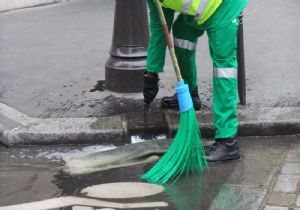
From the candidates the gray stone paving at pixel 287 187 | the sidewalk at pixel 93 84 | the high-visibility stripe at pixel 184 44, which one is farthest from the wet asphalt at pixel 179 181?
the high-visibility stripe at pixel 184 44

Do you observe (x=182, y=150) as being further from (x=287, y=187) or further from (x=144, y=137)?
(x=144, y=137)

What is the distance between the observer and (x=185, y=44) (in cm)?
493

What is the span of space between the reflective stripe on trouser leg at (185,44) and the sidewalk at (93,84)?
0.40 metres

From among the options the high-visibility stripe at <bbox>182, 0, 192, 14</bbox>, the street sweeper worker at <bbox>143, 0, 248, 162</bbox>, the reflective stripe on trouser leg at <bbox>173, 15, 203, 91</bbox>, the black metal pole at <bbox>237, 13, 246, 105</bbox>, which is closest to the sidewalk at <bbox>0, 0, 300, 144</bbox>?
the black metal pole at <bbox>237, 13, 246, 105</bbox>

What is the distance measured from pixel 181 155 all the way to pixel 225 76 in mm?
656

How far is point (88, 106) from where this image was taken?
218 inches

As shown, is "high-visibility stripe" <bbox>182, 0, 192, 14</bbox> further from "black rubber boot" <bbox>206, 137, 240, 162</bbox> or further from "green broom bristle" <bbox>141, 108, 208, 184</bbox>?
"black rubber boot" <bbox>206, 137, 240, 162</bbox>

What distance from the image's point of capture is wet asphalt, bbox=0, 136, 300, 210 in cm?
395

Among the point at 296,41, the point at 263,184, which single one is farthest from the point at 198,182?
the point at 296,41

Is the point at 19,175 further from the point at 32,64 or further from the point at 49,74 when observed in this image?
the point at 32,64

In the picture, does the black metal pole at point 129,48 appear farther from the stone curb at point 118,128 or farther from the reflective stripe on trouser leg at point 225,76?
the reflective stripe on trouser leg at point 225,76

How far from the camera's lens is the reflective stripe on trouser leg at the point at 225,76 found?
4297 millimetres

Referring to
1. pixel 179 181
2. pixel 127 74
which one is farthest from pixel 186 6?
pixel 127 74

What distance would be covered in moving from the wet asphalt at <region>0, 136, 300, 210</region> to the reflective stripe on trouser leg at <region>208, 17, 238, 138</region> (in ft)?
0.97
